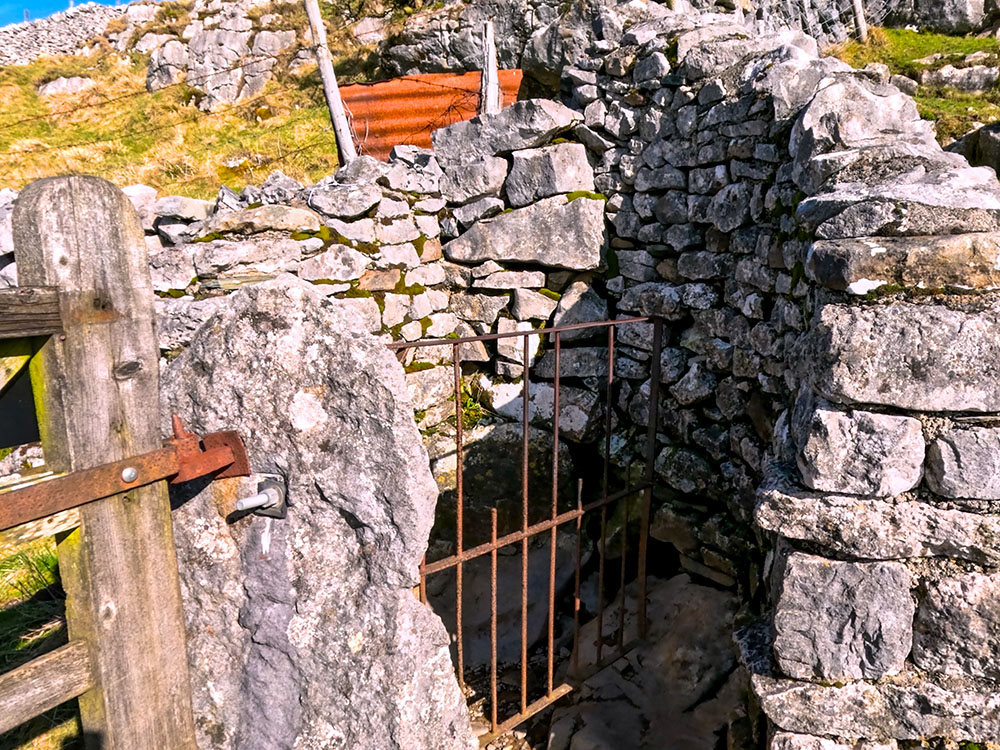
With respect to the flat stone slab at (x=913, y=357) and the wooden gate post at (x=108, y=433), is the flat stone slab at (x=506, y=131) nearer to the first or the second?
the flat stone slab at (x=913, y=357)

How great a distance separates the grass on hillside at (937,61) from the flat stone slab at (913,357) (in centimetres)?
340

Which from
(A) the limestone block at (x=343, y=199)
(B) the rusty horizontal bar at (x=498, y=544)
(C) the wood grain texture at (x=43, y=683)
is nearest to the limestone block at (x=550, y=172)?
(A) the limestone block at (x=343, y=199)

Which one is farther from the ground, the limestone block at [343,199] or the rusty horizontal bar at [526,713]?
the limestone block at [343,199]

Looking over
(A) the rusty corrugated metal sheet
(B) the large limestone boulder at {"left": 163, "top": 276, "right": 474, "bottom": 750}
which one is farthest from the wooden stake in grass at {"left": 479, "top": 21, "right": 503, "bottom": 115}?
(B) the large limestone boulder at {"left": 163, "top": 276, "right": 474, "bottom": 750}

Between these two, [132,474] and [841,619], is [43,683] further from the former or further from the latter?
[841,619]

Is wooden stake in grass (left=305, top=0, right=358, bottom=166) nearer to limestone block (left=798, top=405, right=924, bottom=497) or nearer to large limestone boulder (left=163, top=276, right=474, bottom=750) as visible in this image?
large limestone boulder (left=163, top=276, right=474, bottom=750)

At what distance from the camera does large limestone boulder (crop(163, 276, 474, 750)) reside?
1.89m

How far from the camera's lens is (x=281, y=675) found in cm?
196

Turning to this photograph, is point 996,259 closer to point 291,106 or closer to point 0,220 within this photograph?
point 0,220

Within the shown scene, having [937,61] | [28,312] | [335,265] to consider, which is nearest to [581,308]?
[335,265]

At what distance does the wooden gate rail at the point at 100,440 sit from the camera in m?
1.41

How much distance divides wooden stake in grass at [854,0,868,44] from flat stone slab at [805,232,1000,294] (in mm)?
5835

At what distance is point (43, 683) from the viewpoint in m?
1.47

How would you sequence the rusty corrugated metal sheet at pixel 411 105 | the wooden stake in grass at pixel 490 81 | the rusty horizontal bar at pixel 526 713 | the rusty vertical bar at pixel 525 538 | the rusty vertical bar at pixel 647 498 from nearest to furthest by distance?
the rusty vertical bar at pixel 525 538 < the rusty horizontal bar at pixel 526 713 < the rusty vertical bar at pixel 647 498 < the wooden stake in grass at pixel 490 81 < the rusty corrugated metal sheet at pixel 411 105
